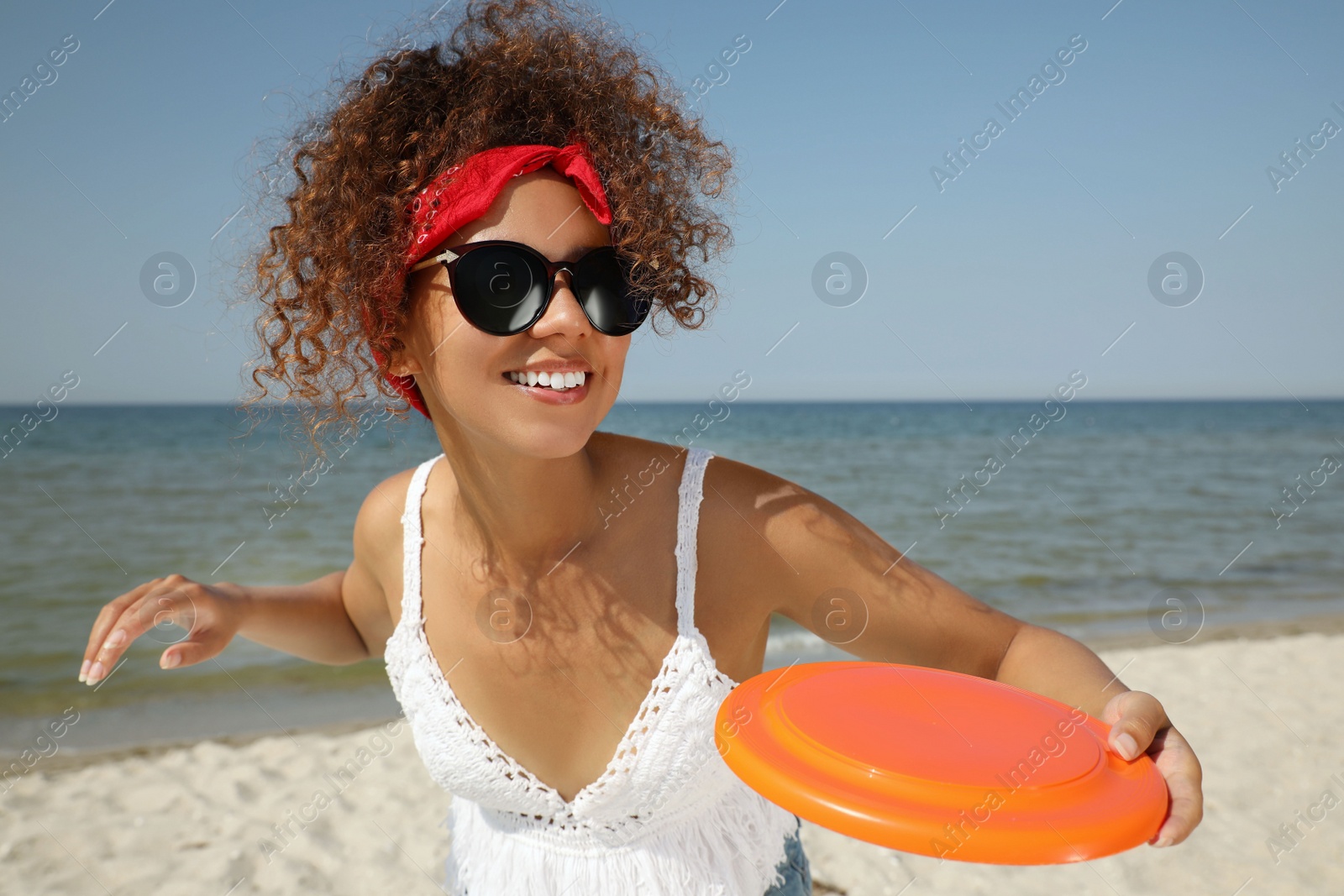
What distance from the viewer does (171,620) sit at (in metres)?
1.97

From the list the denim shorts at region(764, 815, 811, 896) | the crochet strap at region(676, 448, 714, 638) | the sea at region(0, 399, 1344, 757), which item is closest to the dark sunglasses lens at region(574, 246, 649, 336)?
the crochet strap at region(676, 448, 714, 638)

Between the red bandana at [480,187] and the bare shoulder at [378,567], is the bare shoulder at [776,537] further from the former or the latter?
the bare shoulder at [378,567]

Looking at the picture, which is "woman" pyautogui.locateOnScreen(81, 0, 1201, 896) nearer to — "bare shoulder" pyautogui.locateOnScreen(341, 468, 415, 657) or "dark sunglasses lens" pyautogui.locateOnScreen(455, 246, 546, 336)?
"dark sunglasses lens" pyautogui.locateOnScreen(455, 246, 546, 336)

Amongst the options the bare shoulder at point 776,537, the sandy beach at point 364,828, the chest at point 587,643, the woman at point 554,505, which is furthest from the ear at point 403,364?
the sandy beach at point 364,828

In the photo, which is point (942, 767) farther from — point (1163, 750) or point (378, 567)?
point (378, 567)

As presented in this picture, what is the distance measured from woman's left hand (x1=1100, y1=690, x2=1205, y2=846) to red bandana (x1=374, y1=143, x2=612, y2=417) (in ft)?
4.22

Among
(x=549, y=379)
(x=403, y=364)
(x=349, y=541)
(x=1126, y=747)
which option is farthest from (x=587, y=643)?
(x=349, y=541)

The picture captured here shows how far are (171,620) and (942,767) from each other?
179 cm

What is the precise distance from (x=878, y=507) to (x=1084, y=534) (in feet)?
11.2

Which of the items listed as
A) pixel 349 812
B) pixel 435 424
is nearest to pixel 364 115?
pixel 435 424

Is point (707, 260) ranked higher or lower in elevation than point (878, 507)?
higher

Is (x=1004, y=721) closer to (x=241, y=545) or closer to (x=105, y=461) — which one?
(x=241, y=545)

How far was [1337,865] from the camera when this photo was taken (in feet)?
13.6

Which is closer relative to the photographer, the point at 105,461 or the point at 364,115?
the point at 364,115
